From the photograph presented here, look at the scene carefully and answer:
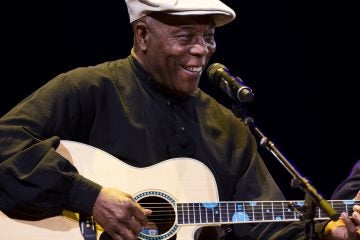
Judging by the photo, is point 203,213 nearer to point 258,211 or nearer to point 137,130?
point 258,211

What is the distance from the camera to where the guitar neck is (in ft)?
12.3

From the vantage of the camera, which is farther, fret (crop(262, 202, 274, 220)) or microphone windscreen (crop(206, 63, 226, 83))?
fret (crop(262, 202, 274, 220))

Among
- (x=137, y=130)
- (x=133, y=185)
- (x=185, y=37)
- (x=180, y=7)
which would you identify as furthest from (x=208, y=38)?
(x=133, y=185)

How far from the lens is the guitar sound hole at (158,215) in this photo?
3.70 meters

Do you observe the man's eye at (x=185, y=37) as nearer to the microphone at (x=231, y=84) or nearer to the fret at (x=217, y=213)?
the microphone at (x=231, y=84)

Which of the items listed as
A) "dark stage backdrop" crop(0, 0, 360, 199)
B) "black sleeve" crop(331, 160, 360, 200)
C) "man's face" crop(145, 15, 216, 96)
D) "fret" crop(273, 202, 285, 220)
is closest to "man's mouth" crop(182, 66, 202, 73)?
"man's face" crop(145, 15, 216, 96)

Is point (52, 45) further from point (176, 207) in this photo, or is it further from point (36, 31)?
point (176, 207)

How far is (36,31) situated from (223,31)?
155cm

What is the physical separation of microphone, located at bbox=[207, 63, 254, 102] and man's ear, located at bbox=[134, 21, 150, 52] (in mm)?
603

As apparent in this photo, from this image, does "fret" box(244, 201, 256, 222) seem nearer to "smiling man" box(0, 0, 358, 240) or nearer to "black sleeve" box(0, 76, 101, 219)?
"smiling man" box(0, 0, 358, 240)

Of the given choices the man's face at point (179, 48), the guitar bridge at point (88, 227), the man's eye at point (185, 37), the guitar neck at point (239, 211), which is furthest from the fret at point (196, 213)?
the man's eye at point (185, 37)

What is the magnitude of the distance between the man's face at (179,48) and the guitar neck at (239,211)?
0.72 metres

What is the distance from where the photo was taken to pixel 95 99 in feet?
12.9

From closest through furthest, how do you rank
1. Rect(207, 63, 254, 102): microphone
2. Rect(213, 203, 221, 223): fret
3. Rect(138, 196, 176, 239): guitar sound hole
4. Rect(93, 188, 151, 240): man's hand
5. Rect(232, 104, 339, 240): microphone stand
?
1. Rect(232, 104, 339, 240): microphone stand
2. Rect(207, 63, 254, 102): microphone
3. Rect(93, 188, 151, 240): man's hand
4. Rect(138, 196, 176, 239): guitar sound hole
5. Rect(213, 203, 221, 223): fret
